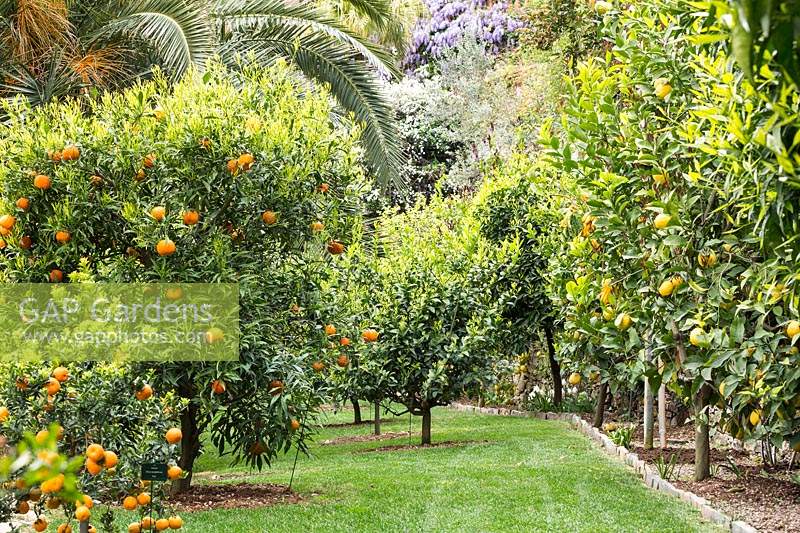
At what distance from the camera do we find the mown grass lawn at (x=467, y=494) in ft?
22.6

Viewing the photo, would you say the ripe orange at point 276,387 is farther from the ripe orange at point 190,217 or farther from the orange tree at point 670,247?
the orange tree at point 670,247

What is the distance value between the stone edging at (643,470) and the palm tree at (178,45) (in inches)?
180

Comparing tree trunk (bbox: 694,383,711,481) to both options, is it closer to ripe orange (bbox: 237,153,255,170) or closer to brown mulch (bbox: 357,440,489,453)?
ripe orange (bbox: 237,153,255,170)

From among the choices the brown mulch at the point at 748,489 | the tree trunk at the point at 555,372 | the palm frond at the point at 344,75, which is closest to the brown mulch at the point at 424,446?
the brown mulch at the point at 748,489

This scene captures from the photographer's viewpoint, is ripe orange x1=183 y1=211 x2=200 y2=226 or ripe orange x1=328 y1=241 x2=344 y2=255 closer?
ripe orange x1=183 y1=211 x2=200 y2=226

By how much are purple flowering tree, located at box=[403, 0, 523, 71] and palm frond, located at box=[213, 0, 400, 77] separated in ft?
51.4

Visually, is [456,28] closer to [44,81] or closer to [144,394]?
[44,81]

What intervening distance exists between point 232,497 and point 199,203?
107 inches

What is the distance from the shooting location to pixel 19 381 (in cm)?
576

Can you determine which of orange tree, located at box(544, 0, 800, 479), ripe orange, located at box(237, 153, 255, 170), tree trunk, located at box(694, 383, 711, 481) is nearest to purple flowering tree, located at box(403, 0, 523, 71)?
tree trunk, located at box(694, 383, 711, 481)

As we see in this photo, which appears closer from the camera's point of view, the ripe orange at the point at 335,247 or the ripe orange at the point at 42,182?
the ripe orange at the point at 42,182

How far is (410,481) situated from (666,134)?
13.8 ft

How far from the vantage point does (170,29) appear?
11453mm

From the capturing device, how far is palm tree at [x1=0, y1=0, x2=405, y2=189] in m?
11.1
